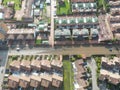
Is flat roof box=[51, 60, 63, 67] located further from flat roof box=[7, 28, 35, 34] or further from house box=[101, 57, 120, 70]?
flat roof box=[7, 28, 35, 34]

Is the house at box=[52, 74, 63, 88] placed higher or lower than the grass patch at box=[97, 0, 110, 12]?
lower

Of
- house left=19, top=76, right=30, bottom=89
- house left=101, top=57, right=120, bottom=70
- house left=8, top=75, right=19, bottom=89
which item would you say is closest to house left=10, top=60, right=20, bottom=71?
house left=8, top=75, right=19, bottom=89

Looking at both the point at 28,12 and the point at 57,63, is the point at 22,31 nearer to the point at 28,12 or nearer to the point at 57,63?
the point at 28,12

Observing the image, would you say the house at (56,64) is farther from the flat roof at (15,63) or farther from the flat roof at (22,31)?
the flat roof at (22,31)

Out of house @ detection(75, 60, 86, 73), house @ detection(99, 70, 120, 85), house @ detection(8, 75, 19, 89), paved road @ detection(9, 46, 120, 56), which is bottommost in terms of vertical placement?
house @ detection(8, 75, 19, 89)

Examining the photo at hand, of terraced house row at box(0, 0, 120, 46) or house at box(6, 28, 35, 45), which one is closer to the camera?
terraced house row at box(0, 0, 120, 46)

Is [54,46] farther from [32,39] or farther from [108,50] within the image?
[108,50]

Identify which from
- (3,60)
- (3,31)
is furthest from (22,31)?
(3,60)

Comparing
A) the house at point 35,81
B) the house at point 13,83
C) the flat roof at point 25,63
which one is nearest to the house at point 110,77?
the house at point 35,81

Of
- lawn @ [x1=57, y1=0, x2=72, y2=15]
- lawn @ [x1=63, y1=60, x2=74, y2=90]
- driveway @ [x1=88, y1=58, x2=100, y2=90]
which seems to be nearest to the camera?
driveway @ [x1=88, y1=58, x2=100, y2=90]
